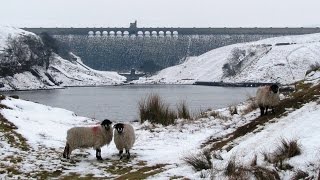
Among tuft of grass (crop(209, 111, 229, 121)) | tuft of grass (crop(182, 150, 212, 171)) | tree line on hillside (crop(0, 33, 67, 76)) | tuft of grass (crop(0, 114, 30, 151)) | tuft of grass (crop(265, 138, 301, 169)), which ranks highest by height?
tuft of grass (crop(265, 138, 301, 169))

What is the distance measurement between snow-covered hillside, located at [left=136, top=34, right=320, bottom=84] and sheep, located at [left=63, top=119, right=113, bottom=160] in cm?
10141

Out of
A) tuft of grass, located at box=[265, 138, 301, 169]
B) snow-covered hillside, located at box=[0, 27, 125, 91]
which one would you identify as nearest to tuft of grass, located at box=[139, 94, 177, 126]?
tuft of grass, located at box=[265, 138, 301, 169]

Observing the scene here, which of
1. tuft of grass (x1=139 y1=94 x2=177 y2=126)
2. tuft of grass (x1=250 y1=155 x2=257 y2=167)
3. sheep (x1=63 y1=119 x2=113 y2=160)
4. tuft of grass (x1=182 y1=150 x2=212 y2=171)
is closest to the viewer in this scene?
tuft of grass (x1=250 y1=155 x2=257 y2=167)

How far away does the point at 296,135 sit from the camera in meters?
9.30

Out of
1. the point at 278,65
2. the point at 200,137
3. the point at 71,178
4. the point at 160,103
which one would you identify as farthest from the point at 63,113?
the point at 278,65

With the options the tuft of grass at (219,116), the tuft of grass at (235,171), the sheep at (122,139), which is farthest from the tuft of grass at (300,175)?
the tuft of grass at (219,116)

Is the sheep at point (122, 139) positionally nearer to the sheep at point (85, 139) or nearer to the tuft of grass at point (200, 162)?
the sheep at point (85, 139)

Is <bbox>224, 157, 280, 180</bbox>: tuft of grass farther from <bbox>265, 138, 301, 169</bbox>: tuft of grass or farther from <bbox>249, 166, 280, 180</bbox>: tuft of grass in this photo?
<bbox>265, 138, 301, 169</bbox>: tuft of grass

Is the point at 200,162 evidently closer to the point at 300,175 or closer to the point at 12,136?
the point at 300,175

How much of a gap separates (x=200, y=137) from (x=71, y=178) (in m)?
5.95

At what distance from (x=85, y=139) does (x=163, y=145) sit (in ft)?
9.13

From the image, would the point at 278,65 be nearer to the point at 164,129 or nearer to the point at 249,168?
the point at 164,129

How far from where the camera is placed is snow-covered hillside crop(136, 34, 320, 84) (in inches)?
5084

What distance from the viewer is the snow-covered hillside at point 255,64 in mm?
129125
